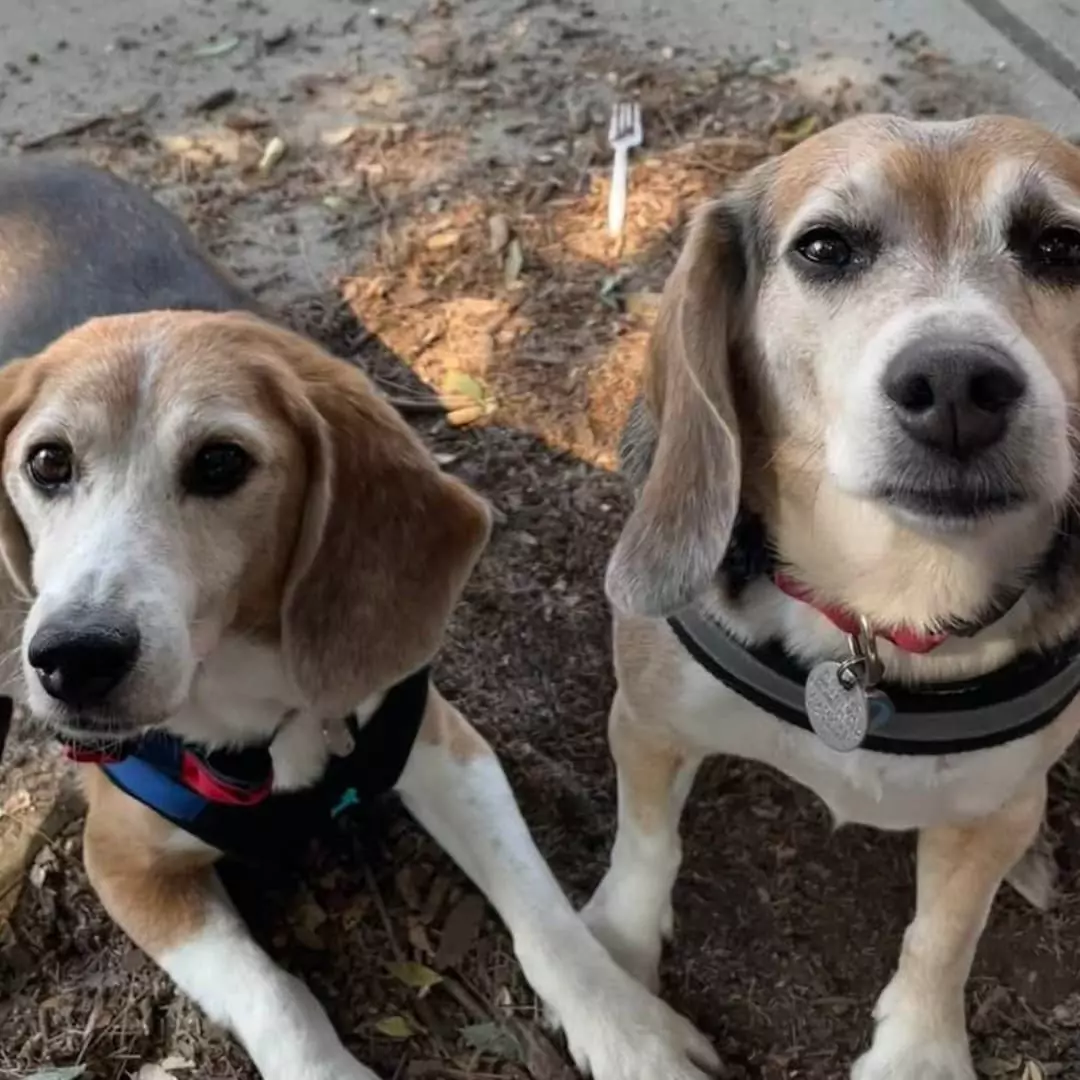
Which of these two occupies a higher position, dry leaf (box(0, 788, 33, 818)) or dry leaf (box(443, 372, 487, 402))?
dry leaf (box(443, 372, 487, 402))

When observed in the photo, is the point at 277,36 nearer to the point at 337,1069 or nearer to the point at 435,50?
the point at 435,50

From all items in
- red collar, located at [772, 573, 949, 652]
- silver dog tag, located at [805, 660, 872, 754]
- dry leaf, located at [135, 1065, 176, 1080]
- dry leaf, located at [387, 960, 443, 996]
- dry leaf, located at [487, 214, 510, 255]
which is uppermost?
red collar, located at [772, 573, 949, 652]

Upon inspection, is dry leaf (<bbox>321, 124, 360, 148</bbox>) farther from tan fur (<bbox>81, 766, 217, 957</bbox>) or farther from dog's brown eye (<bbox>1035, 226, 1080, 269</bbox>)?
dog's brown eye (<bbox>1035, 226, 1080, 269</bbox>)

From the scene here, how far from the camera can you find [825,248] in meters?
2.33

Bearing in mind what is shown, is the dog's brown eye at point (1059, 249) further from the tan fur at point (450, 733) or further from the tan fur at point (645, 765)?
the tan fur at point (450, 733)

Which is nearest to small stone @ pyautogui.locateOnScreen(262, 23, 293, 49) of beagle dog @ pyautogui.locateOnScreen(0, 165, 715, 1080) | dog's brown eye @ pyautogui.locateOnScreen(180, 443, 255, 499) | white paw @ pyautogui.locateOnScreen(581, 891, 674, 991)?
beagle dog @ pyautogui.locateOnScreen(0, 165, 715, 1080)

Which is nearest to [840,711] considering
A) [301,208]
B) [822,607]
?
[822,607]

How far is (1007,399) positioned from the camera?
2031mm

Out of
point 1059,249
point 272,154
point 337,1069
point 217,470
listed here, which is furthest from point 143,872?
point 272,154

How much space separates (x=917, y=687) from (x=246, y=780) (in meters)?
1.15

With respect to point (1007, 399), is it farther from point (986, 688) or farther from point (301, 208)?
point (301, 208)

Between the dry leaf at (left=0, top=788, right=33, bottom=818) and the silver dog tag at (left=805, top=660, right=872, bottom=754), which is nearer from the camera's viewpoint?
the silver dog tag at (left=805, top=660, right=872, bottom=754)

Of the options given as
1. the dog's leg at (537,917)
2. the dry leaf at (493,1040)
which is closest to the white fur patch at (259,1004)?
the dry leaf at (493,1040)

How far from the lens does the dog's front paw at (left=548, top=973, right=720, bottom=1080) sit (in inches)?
115
